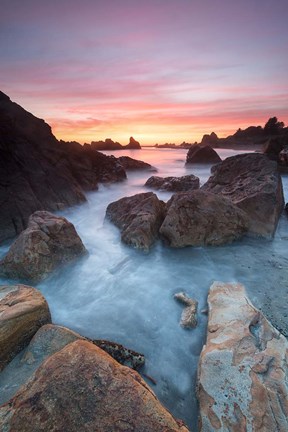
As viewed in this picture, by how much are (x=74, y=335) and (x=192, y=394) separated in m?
1.43

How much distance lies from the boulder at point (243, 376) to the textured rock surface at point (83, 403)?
0.72 metres

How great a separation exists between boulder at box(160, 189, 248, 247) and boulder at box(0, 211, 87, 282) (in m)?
2.29

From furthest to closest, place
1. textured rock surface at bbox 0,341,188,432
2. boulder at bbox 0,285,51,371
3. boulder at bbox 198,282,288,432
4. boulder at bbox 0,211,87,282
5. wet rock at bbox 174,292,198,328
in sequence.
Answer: boulder at bbox 0,211,87,282, wet rock at bbox 174,292,198,328, boulder at bbox 0,285,51,371, boulder at bbox 198,282,288,432, textured rock surface at bbox 0,341,188,432

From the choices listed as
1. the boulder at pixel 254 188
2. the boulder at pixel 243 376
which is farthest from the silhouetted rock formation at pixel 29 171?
the boulder at pixel 243 376

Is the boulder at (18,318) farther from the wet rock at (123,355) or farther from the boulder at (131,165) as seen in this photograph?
the boulder at (131,165)

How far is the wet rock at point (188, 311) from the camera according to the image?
380 centimetres

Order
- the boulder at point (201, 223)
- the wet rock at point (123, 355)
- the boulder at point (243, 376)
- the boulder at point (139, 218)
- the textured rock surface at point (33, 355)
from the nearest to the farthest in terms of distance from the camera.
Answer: the boulder at point (243, 376) < the textured rock surface at point (33, 355) < the wet rock at point (123, 355) < the boulder at point (201, 223) < the boulder at point (139, 218)

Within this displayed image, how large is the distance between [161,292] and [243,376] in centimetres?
237

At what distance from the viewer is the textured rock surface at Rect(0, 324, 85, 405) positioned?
8.23 ft

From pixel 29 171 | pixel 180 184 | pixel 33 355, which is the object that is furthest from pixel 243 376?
pixel 180 184

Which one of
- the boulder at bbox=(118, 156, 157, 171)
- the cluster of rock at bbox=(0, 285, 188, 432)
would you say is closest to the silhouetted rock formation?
the cluster of rock at bbox=(0, 285, 188, 432)

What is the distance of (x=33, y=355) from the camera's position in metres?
2.71

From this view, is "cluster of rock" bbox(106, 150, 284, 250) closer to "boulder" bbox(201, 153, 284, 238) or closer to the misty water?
"boulder" bbox(201, 153, 284, 238)

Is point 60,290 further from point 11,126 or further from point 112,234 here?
point 11,126
